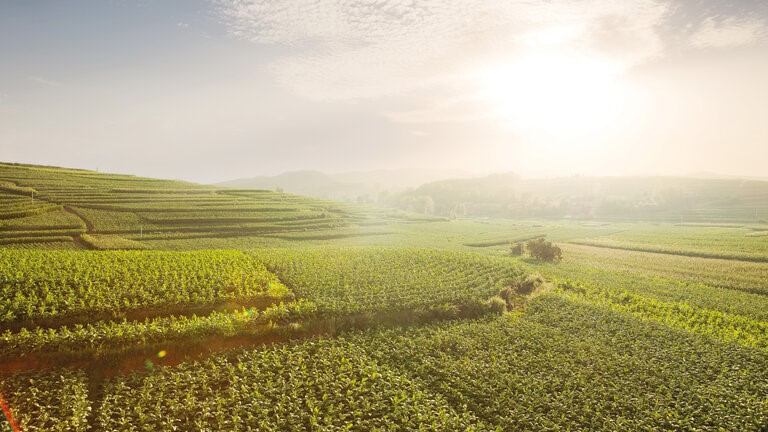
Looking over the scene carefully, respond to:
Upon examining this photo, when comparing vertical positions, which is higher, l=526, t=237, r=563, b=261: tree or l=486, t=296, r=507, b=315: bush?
l=526, t=237, r=563, b=261: tree

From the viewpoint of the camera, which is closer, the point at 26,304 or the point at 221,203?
the point at 26,304

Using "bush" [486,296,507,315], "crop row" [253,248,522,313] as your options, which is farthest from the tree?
"bush" [486,296,507,315]

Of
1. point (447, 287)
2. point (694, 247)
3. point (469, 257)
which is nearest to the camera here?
point (447, 287)

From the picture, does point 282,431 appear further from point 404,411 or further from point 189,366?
point 189,366

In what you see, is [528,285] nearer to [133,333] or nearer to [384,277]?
[384,277]

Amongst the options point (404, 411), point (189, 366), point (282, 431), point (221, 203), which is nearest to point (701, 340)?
point (404, 411)

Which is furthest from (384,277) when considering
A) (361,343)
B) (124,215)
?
(124,215)

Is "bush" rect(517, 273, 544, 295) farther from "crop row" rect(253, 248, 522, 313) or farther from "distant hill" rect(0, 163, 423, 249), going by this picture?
"distant hill" rect(0, 163, 423, 249)
